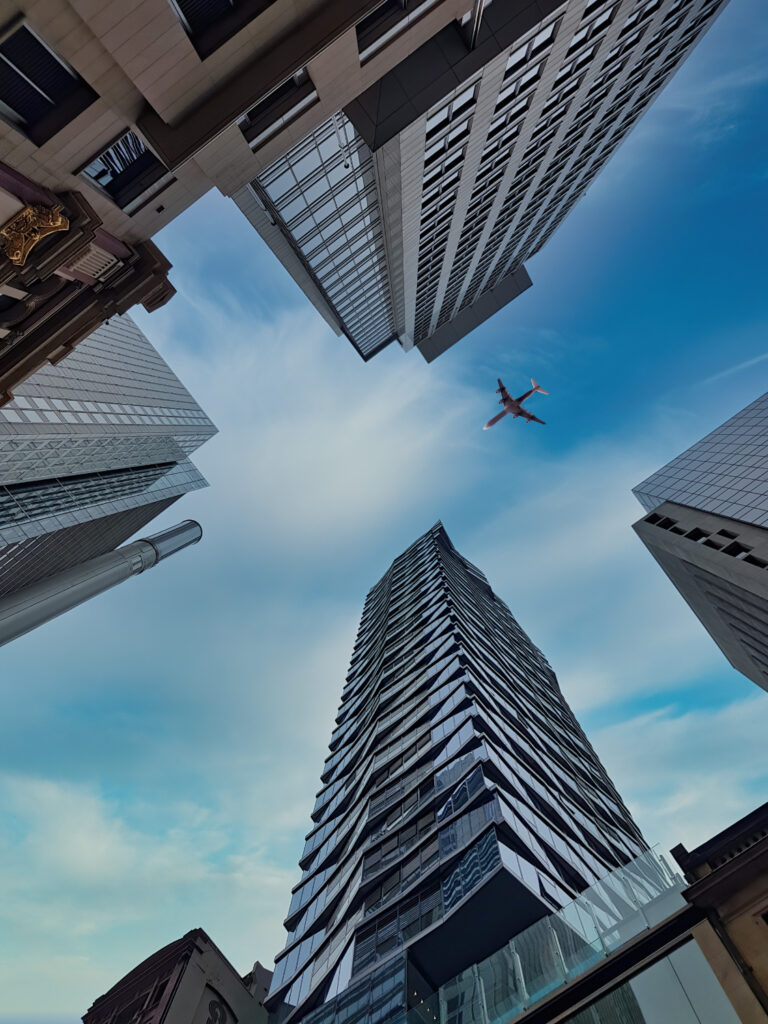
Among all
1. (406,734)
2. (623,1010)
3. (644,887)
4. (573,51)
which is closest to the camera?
(623,1010)

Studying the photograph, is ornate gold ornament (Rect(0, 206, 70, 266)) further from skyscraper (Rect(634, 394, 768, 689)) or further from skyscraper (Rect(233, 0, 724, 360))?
skyscraper (Rect(634, 394, 768, 689))

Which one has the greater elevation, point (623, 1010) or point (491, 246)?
point (491, 246)

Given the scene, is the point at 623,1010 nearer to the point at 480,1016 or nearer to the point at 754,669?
the point at 480,1016

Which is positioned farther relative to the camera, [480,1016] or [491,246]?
[491,246]

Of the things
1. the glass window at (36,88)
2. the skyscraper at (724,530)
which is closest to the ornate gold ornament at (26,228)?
the glass window at (36,88)

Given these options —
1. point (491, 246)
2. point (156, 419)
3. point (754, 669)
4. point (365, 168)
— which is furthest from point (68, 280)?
point (156, 419)

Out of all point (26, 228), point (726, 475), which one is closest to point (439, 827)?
point (26, 228)

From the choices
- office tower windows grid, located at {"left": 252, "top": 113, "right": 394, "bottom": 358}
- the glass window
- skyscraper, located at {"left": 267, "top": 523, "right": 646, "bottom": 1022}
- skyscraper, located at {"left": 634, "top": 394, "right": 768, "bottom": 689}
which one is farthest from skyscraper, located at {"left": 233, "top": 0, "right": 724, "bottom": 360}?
skyscraper, located at {"left": 634, "top": 394, "right": 768, "bottom": 689}

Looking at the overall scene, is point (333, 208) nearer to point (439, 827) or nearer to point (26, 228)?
point (26, 228)
